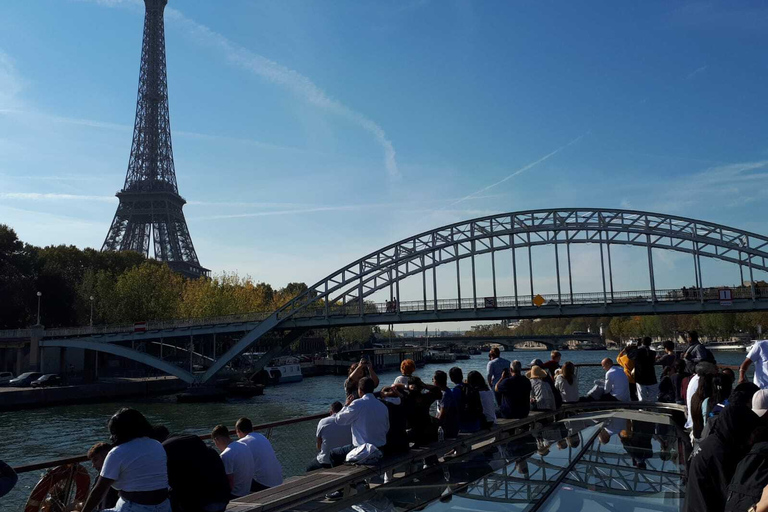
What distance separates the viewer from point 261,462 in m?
7.21

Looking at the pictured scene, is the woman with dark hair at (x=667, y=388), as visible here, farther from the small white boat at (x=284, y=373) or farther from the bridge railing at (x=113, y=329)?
the small white boat at (x=284, y=373)

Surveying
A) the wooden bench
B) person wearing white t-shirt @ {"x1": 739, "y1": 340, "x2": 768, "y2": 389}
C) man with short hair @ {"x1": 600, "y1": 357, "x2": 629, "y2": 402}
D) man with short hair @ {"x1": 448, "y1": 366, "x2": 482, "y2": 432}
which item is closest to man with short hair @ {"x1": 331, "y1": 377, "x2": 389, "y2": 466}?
the wooden bench

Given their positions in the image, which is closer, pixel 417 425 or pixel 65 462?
pixel 65 462

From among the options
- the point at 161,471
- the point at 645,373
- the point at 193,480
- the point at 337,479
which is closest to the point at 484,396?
the point at 337,479

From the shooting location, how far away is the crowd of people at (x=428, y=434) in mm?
3631

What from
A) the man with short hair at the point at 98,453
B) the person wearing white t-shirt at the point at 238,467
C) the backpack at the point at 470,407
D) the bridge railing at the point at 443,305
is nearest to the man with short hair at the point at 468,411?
the backpack at the point at 470,407

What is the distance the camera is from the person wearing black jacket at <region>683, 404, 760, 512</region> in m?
3.55

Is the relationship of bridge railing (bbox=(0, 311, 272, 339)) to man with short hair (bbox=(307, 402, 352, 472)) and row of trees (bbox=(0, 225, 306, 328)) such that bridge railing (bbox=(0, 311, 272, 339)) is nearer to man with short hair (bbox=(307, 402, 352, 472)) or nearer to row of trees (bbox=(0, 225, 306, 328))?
row of trees (bbox=(0, 225, 306, 328))

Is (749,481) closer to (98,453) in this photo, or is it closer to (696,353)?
(98,453)

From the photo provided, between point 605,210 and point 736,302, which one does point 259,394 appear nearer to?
point 605,210

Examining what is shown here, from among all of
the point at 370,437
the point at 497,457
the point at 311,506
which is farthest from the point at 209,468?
the point at 497,457

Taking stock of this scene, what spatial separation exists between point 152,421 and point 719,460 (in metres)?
33.9

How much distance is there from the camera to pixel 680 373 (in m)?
12.0

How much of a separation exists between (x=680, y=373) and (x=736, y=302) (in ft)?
111
